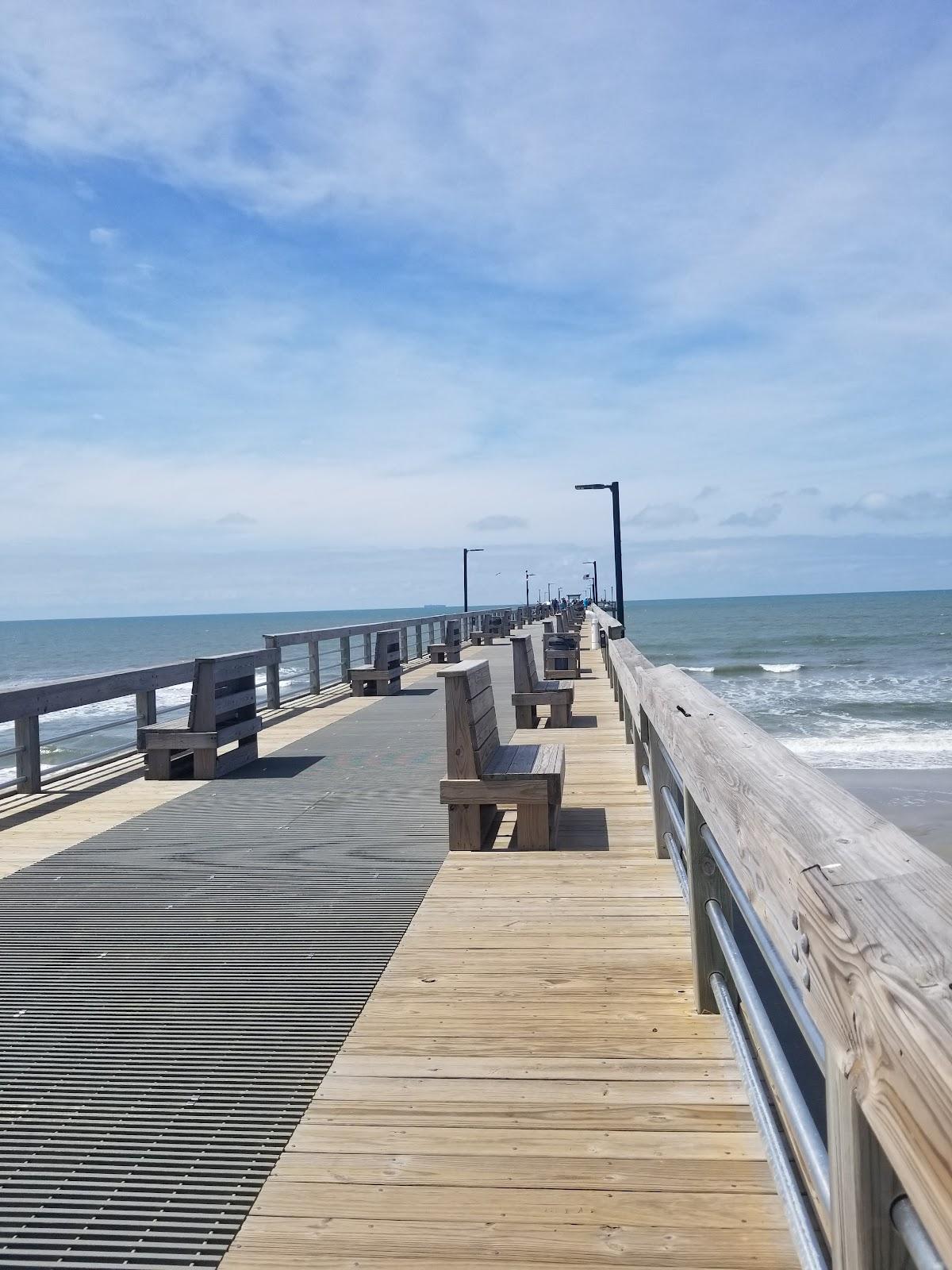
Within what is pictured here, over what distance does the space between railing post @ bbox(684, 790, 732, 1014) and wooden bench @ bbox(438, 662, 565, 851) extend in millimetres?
1964

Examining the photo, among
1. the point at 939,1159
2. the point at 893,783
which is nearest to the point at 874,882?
the point at 939,1159

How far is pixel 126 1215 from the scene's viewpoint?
85.9 inches

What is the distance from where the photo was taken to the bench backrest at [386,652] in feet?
45.7

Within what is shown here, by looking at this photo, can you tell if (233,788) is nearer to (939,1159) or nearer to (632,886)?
(632,886)

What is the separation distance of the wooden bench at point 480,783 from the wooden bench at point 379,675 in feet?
27.8

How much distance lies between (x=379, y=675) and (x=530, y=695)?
4316 mm

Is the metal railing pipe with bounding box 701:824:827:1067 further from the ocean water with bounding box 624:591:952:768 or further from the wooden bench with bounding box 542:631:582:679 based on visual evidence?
the ocean water with bounding box 624:591:952:768

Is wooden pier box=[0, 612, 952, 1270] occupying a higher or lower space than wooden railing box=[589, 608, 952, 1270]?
lower

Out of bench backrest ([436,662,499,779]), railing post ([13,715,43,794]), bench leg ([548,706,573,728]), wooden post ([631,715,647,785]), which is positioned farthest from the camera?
bench leg ([548,706,573,728])

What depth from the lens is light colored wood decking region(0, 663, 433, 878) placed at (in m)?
5.57

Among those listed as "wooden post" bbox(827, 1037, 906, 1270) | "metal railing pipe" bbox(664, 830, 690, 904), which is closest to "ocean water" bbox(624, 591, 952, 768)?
"metal railing pipe" bbox(664, 830, 690, 904)

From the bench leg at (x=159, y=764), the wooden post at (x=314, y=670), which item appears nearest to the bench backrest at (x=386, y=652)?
the wooden post at (x=314, y=670)

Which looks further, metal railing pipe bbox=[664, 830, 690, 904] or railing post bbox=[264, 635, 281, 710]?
railing post bbox=[264, 635, 281, 710]

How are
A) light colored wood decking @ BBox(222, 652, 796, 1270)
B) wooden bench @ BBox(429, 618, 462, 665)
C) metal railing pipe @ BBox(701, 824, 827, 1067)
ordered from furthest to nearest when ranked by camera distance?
wooden bench @ BBox(429, 618, 462, 665) < light colored wood decking @ BBox(222, 652, 796, 1270) < metal railing pipe @ BBox(701, 824, 827, 1067)
